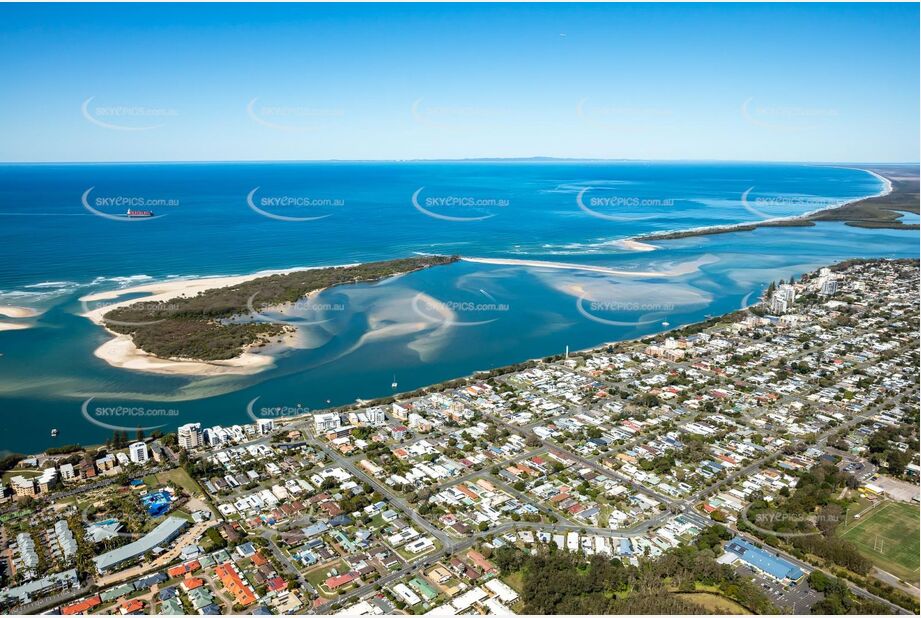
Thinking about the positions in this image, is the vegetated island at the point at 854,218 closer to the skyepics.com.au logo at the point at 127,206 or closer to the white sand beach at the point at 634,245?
the white sand beach at the point at 634,245

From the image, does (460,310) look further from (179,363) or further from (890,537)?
(890,537)

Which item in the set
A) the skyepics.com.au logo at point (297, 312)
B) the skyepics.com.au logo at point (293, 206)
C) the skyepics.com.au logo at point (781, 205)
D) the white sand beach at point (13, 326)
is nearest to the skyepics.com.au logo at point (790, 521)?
the skyepics.com.au logo at point (297, 312)

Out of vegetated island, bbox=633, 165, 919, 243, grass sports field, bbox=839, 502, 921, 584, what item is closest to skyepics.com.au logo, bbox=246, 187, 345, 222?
vegetated island, bbox=633, 165, 919, 243

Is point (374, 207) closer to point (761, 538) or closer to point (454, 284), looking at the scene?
point (454, 284)

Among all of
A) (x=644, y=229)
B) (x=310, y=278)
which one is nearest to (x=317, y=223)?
(x=310, y=278)

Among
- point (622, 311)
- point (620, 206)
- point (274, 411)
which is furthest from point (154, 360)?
point (620, 206)

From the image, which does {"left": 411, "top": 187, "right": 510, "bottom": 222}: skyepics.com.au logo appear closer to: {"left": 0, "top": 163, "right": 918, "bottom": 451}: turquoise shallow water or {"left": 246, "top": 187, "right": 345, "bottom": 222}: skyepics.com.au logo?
{"left": 0, "top": 163, "right": 918, "bottom": 451}: turquoise shallow water
